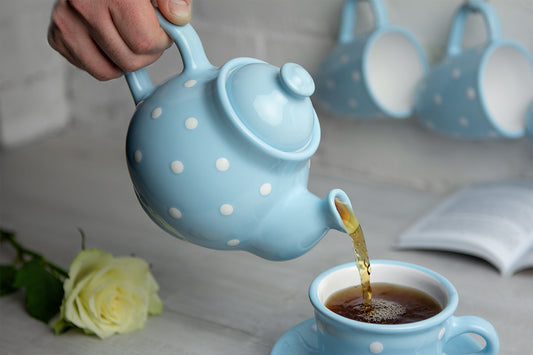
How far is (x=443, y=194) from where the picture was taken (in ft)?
3.73

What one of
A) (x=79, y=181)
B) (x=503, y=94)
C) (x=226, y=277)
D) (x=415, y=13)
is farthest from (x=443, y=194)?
(x=79, y=181)

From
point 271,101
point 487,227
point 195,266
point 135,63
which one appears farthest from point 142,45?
point 487,227

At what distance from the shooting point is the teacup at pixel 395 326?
0.55 m

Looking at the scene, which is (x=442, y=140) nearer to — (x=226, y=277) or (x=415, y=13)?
(x=415, y=13)

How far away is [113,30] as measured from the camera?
24.3 inches

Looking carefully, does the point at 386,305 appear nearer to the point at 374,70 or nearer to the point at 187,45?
the point at 187,45

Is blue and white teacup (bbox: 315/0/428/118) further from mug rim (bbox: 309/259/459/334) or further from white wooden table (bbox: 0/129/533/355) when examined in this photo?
mug rim (bbox: 309/259/459/334)

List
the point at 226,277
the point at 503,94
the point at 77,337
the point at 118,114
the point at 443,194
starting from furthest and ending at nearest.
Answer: the point at 118,114 → the point at 443,194 → the point at 503,94 → the point at 226,277 → the point at 77,337

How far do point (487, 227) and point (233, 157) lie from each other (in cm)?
48

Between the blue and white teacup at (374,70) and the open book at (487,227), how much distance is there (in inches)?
7.2

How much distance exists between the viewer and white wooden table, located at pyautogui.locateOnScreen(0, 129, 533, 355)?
728 millimetres

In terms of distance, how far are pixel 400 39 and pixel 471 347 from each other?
58 cm

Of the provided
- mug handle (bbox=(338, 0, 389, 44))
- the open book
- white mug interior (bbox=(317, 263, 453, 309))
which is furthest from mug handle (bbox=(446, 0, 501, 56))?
white mug interior (bbox=(317, 263, 453, 309))

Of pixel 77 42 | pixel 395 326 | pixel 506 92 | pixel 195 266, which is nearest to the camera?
pixel 395 326
